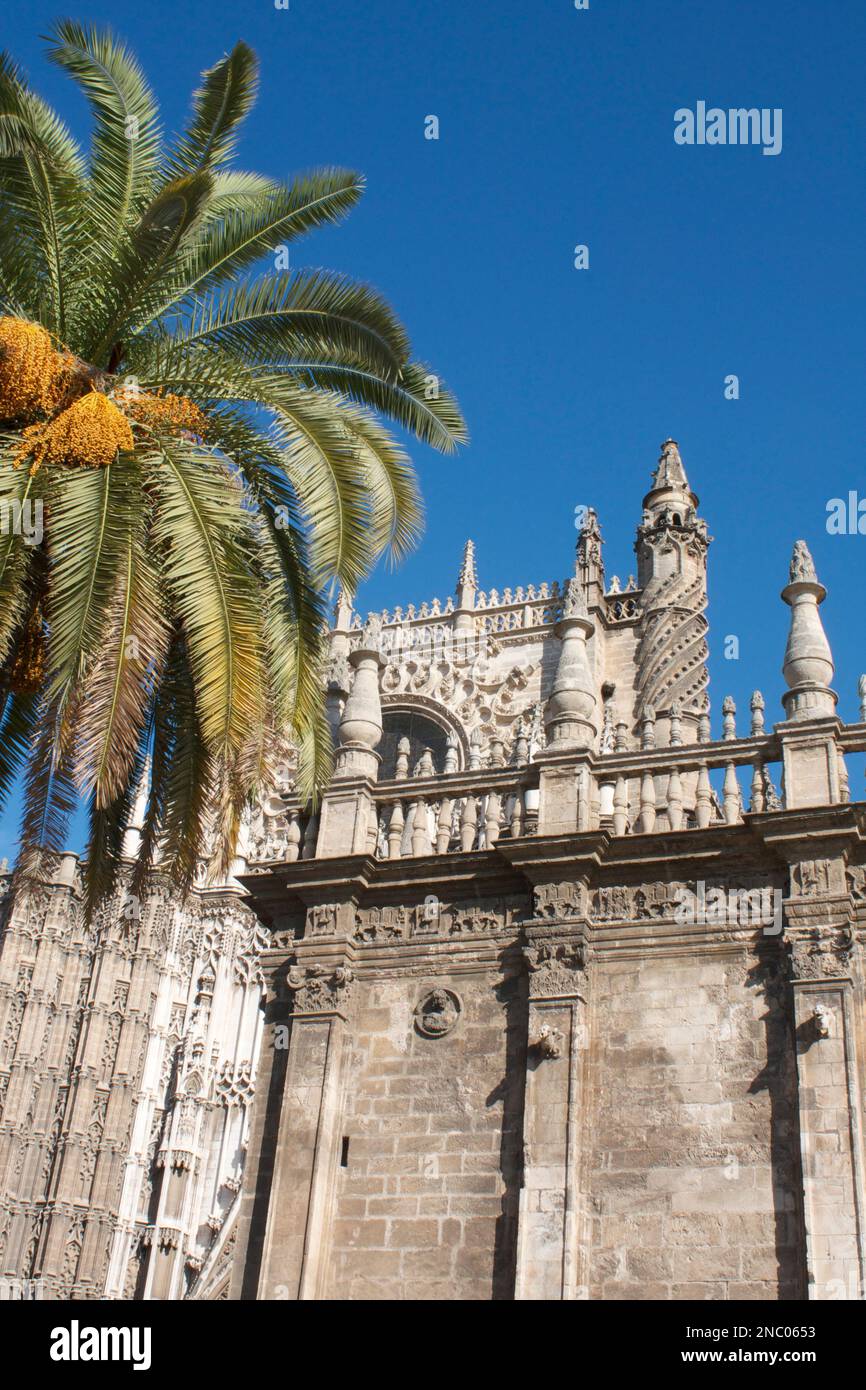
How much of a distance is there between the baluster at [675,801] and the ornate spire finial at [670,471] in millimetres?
17753

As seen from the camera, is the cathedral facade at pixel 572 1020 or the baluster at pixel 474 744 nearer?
the cathedral facade at pixel 572 1020

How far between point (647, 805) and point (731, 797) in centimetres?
78

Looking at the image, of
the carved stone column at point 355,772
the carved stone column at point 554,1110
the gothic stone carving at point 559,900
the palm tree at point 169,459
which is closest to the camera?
the palm tree at point 169,459

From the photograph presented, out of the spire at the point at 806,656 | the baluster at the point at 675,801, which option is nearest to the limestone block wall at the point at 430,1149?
the baluster at the point at 675,801

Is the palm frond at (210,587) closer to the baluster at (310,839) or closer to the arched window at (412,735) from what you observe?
the baluster at (310,839)

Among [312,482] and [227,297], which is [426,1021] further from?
[227,297]

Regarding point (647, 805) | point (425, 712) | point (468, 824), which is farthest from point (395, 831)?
point (425, 712)

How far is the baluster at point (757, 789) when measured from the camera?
13.3 m

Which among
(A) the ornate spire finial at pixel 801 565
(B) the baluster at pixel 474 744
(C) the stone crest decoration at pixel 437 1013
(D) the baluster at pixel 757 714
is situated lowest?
(C) the stone crest decoration at pixel 437 1013

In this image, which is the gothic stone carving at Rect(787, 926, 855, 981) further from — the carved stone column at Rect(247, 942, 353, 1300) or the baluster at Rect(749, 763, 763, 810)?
the carved stone column at Rect(247, 942, 353, 1300)

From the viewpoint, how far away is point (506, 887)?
14023mm

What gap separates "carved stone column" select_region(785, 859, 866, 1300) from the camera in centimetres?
1116
